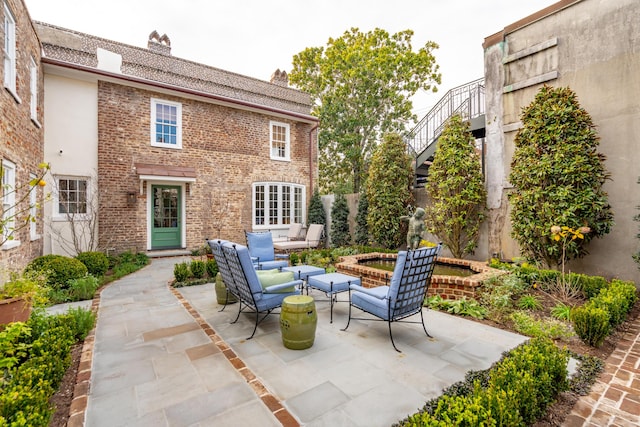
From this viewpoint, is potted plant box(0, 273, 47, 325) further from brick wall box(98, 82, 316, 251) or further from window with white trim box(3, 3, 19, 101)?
brick wall box(98, 82, 316, 251)

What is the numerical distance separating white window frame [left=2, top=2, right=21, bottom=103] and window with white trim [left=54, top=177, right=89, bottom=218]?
375 cm

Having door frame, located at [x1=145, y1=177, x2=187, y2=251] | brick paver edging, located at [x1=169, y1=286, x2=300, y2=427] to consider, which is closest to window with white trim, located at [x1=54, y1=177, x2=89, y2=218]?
door frame, located at [x1=145, y1=177, x2=187, y2=251]

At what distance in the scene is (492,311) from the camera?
15.3 ft

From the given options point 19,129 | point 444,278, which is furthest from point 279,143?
point 444,278

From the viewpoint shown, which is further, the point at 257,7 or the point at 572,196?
the point at 257,7

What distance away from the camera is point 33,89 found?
752 centimetres

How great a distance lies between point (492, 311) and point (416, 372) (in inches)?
93.7

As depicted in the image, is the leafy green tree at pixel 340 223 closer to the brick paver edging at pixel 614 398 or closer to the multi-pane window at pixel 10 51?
the brick paver edging at pixel 614 398

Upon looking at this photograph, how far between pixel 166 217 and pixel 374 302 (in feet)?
30.6

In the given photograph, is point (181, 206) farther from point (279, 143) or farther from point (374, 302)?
point (374, 302)

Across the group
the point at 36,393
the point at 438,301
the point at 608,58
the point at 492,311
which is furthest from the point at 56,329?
the point at 608,58

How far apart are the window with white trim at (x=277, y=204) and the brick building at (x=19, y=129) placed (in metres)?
6.70

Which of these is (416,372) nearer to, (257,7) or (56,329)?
(56,329)

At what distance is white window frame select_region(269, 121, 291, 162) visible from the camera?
13.0 metres
